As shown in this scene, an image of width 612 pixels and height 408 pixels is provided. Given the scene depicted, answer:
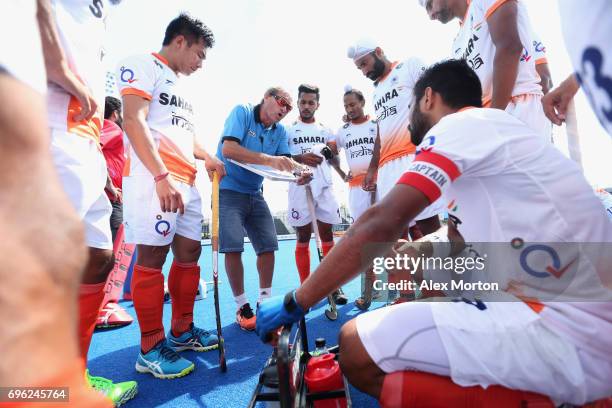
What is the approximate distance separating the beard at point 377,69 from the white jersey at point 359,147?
908 mm

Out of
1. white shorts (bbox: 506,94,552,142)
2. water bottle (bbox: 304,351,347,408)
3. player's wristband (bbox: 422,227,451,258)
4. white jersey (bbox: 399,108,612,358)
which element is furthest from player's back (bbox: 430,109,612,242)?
white shorts (bbox: 506,94,552,142)

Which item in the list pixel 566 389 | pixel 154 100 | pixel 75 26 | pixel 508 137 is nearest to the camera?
pixel 566 389

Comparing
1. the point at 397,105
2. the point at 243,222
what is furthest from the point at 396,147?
the point at 243,222

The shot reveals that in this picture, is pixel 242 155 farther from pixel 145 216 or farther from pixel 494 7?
pixel 494 7

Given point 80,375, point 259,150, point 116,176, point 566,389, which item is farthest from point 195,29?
point 566,389

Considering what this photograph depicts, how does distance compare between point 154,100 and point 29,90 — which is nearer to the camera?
point 29,90

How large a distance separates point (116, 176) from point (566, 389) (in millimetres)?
3726

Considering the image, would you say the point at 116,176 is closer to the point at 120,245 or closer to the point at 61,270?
the point at 120,245

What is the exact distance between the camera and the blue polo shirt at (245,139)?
2902 millimetres

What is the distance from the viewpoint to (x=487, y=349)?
3.17 ft

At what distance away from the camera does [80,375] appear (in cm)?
41

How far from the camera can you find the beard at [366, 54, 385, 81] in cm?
325

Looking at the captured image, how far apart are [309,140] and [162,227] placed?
2.52 metres

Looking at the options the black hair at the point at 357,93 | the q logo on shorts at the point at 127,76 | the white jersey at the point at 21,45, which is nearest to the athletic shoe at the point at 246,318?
the q logo on shorts at the point at 127,76
